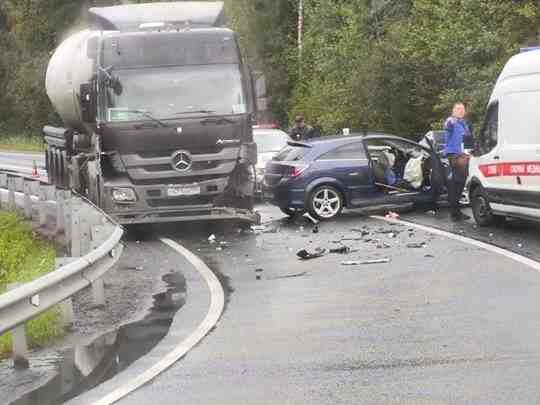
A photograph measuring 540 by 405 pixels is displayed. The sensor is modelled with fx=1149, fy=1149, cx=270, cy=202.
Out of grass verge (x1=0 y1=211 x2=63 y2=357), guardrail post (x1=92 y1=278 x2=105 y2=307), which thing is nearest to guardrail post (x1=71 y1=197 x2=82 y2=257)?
guardrail post (x1=92 y1=278 x2=105 y2=307)

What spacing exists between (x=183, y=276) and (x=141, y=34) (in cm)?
630

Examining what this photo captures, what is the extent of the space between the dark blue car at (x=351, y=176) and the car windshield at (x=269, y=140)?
7.03m

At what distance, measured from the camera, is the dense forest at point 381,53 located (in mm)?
32156

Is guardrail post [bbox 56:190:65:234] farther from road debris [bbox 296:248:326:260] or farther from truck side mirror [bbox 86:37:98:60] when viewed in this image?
road debris [bbox 296:248:326:260]

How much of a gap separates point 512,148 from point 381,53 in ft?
71.7

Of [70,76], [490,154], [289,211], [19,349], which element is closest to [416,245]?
[490,154]

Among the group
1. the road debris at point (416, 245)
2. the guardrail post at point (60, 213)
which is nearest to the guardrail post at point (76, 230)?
the guardrail post at point (60, 213)

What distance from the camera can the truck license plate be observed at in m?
18.0

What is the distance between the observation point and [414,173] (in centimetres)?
2006

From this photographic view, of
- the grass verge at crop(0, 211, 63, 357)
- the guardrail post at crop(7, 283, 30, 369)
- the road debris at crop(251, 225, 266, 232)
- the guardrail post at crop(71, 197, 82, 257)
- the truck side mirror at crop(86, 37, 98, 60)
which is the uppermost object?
the truck side mirror at crop(86, 37, 98, 60)

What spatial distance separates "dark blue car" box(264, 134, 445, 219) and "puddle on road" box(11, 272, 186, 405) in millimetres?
8812

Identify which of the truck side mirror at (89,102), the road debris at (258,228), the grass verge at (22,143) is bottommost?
the grass verge at (22,143)

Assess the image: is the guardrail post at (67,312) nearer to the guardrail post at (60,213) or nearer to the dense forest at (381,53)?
the guardrail post at (60,213)

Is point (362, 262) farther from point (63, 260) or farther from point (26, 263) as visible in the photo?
point (63, 260)
